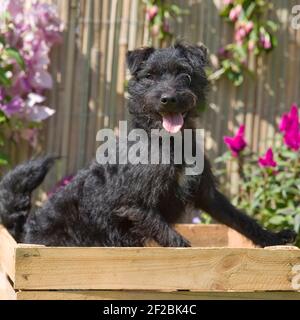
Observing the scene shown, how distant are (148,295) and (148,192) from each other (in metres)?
0.59

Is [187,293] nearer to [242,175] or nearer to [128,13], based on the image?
[242,175]

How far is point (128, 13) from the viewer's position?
5.71m

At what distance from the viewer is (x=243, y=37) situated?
5.78 meters

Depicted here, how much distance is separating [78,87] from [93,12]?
1.87 ft

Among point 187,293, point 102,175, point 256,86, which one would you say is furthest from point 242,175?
point 187,293

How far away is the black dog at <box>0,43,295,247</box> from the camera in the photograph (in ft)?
12.1

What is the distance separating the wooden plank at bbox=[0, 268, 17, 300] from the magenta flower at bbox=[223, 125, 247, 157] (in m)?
2.15

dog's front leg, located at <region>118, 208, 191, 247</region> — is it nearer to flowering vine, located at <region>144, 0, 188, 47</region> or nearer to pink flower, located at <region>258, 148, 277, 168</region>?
pink flower, located at <region>258, 148, 277, 168</region>

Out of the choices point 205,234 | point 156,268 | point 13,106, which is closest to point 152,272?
point 156,268

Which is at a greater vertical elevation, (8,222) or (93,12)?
(93,12)

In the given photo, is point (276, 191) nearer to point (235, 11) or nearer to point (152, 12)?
point (235, 11)

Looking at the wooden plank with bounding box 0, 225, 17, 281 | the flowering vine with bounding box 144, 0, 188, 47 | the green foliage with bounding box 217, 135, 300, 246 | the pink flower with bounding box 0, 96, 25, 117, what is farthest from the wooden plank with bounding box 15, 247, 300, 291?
the flowering vine with bounding box 144, 0, 188, 47

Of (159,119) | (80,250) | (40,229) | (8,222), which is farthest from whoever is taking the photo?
(8,222)

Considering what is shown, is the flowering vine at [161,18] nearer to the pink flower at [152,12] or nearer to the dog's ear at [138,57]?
the pink flower at [152,12]
